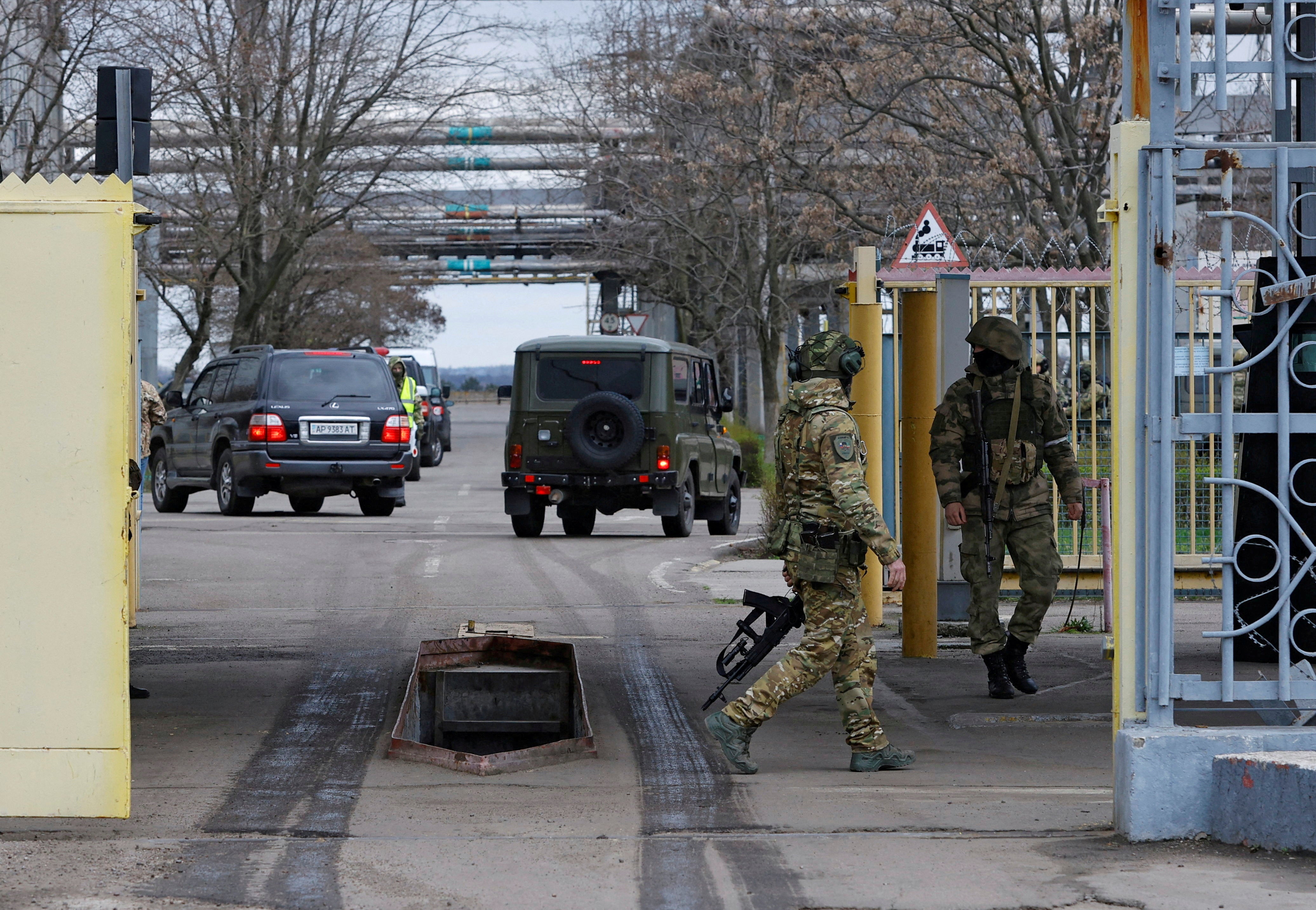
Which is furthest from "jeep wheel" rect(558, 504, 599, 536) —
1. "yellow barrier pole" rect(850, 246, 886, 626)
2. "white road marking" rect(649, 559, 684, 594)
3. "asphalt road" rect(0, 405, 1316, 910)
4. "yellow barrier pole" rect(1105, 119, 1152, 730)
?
"yellow barrier pole" rect(1105, 119, 1152, 730)

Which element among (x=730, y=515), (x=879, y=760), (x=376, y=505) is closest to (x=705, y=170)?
(x=376, y=505)

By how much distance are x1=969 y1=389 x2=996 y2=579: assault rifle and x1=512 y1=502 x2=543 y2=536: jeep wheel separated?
9345 millimetres

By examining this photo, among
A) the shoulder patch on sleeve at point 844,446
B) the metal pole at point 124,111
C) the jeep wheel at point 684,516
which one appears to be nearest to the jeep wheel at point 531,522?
the jeep wheel at point 684,516

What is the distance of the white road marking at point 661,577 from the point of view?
13.4 meters

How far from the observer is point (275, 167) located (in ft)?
103

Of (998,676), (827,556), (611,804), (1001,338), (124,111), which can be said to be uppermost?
(124,111)

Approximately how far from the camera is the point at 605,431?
55.1 ft

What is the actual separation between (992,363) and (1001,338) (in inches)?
6.1

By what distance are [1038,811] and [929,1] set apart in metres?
12.8

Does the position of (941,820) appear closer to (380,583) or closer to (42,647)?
(42,647)

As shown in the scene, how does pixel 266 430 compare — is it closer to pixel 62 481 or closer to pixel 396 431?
pixel 396 431

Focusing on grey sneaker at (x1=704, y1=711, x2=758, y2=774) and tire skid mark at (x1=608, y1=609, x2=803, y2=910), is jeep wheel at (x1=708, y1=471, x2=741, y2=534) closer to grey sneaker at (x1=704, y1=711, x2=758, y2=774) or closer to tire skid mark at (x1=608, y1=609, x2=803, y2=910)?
tire skid mark at (x1=608, y1=609, x2=803, y2=910)

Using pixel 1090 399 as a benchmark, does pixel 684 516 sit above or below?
below

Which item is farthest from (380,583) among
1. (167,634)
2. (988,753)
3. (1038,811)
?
(1038,811)
